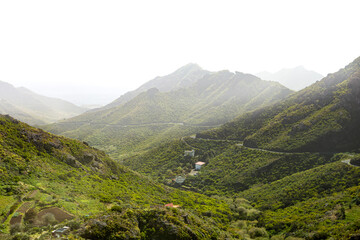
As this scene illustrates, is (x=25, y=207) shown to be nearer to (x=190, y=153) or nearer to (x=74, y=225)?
(x=74, y=225)

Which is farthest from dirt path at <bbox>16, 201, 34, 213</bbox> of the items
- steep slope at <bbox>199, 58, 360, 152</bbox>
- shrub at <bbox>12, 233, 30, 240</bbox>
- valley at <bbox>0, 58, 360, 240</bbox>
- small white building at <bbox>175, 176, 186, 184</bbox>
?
steep slope at <bbox>199, 58, 360, 152</bbox>

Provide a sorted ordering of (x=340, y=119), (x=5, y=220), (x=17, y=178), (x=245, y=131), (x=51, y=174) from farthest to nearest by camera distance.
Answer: (x=245, y=131) < (x=340, y=119) < (x=51, y=174) < (x=17, y=178) < (x=5, y=220)

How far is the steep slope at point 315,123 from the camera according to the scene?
59.8m

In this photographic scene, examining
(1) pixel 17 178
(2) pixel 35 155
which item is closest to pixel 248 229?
(1) pixel 17 178

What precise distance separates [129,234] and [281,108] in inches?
3455

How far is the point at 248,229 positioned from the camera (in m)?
34.2

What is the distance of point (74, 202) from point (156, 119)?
478 feet

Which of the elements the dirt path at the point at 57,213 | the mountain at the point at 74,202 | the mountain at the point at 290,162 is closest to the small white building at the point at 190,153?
the mountain at the point at 290,162

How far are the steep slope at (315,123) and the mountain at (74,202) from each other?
34937mm

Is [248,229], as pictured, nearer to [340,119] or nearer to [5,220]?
[5,220]

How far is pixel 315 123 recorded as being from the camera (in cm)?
6500

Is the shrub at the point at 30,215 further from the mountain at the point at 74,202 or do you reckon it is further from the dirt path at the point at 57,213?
the dirt path at the point at 57,213

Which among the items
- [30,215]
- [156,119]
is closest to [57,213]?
[30,215]

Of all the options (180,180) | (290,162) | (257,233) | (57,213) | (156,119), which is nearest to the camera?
(57,213)
